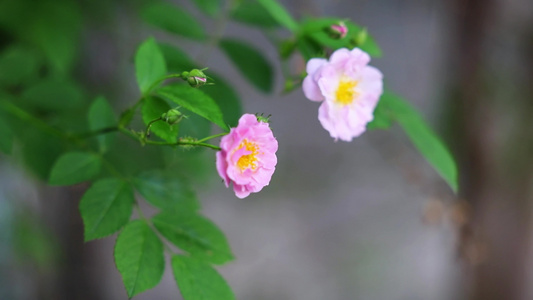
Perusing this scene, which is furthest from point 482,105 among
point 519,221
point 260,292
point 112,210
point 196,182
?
point 112,210

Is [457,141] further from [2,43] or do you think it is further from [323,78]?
[2,43]

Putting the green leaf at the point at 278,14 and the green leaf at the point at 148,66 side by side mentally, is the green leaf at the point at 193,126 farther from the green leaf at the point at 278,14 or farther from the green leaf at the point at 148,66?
the green leaf at the point at 278,14

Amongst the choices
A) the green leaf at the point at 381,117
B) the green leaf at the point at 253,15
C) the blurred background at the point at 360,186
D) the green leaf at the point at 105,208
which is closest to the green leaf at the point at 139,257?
the green leaf at the point at 105,208

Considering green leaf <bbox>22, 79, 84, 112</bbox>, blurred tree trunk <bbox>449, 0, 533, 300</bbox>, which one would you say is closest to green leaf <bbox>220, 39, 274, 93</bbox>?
green leaf <bbox>22, 79, 84, 112</bbox>

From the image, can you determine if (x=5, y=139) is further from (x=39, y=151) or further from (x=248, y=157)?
(x=248, y=157)

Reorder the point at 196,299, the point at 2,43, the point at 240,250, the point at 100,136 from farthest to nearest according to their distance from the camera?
1. the point at 240,250
2. the point at 2,43
3. the point at 100,136
4. the point at 196,299

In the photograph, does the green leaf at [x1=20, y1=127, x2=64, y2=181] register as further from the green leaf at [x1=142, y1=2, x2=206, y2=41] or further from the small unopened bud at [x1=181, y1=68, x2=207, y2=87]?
the small unopened bud at [x1=181, y1=68, x2=207, y2=87]

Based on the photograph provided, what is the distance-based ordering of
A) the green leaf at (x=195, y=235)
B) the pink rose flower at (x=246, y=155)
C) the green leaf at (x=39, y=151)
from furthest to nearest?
the green leaf at (x=39, y=151)
the green leaf at (x=195, y=235)
the pink rose flower at (x=246, y=155)

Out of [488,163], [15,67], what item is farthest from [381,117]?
[488,163]
